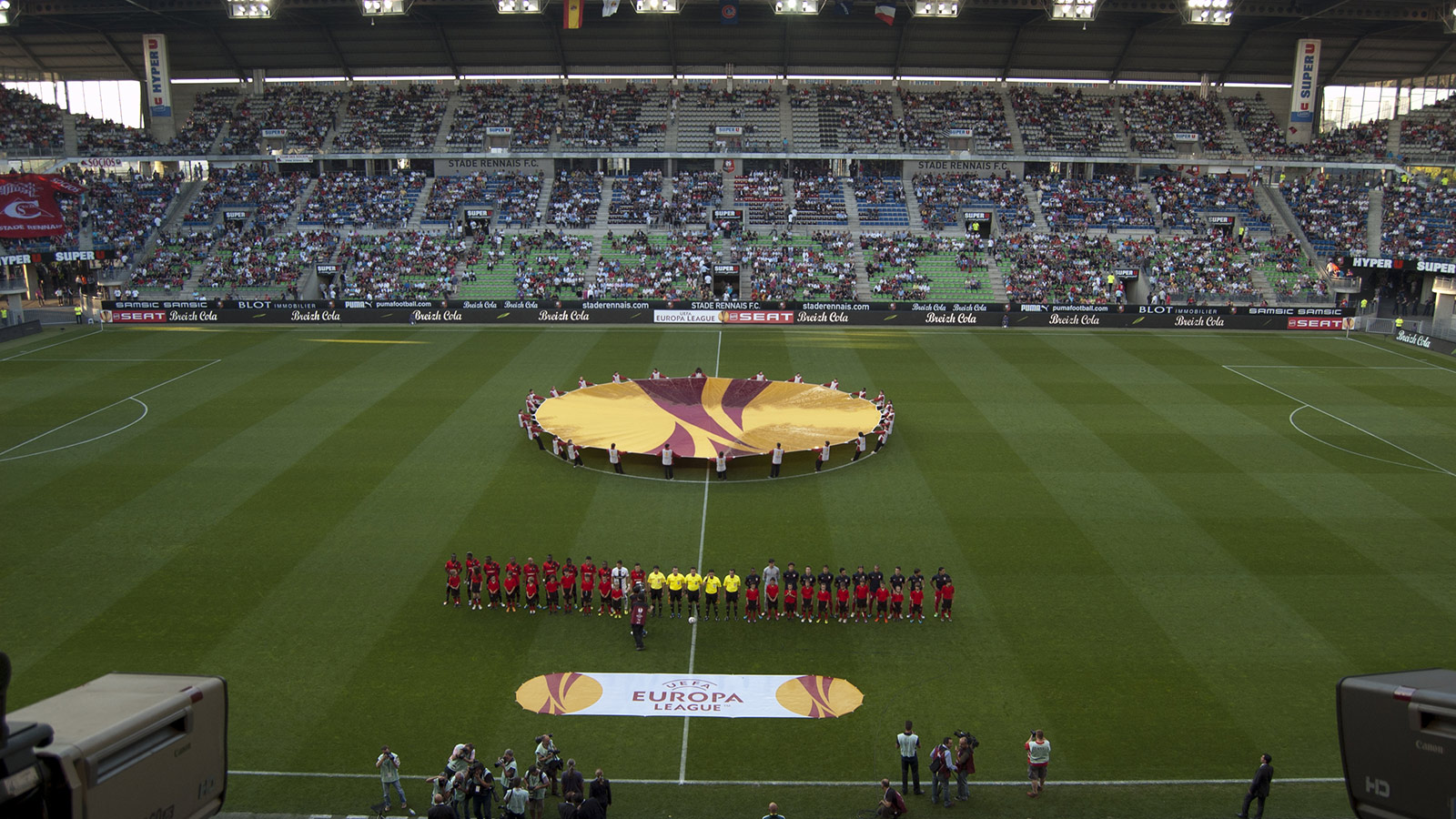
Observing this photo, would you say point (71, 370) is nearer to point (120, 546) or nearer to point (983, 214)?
point (120, 546)

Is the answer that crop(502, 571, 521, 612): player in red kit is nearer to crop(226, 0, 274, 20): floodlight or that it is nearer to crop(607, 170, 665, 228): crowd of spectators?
crop(607, 170, 665, 228): crowd of spectators

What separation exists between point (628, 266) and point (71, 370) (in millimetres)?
27102

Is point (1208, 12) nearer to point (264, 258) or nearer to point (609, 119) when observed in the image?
A: point (609, 119)

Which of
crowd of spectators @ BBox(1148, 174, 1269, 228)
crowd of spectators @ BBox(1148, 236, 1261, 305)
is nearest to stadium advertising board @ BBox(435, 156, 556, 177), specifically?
crowd of spectators @ BBox(1148, 236, 1261, 305)

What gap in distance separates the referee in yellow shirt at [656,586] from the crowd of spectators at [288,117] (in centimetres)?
5576

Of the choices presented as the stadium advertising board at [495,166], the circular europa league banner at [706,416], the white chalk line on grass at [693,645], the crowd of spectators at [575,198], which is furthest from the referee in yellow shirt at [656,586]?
the stadium advertising board at [495,166]

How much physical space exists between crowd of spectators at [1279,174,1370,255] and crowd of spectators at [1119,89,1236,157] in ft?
16.9

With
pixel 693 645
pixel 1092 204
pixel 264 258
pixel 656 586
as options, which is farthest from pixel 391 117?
pixel 693 645

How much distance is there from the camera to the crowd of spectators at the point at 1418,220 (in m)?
55.4

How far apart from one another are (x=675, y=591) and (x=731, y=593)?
108 centimetres

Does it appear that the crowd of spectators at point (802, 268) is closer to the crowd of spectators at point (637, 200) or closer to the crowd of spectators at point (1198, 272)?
the crowd of spectators at point (637, 200)

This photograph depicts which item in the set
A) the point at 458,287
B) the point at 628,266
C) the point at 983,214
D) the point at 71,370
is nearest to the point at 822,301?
the point at 628,266

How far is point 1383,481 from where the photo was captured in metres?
26.5

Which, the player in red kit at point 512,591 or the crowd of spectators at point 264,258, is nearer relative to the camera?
the player in red kit at point 512,591
